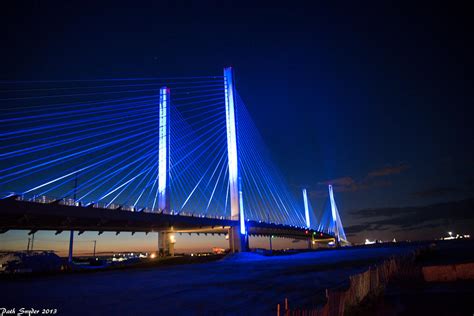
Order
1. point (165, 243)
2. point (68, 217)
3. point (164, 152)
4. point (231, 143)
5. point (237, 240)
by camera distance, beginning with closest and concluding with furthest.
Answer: point (68, 217) → point (164, 152) → point (231, 143) → point (237, 240) → point (165, 243)

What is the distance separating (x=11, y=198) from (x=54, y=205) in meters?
3.25

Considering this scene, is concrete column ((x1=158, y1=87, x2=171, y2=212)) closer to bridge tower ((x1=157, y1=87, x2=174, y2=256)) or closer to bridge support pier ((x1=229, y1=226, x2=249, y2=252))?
bridge tower ((x1=157, y1=87, x2=174, y2=256))

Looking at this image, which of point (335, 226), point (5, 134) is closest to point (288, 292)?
point (5, 134)

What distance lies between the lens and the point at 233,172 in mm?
41750

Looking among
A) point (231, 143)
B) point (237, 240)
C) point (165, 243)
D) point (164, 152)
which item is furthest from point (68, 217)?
point (165, 243)

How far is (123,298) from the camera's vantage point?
39.0 feet

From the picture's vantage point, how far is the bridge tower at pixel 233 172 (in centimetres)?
4178

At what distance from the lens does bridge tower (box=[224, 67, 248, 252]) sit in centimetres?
4178

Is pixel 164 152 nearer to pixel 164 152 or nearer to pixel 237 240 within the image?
pixel 164 152

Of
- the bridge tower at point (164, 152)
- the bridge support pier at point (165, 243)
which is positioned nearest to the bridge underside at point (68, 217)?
Result: the bridge tower at point (164, 152)

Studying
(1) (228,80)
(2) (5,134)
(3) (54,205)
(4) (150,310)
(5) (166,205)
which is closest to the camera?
(4) (150,310)

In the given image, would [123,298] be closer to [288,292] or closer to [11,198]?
[288,292]

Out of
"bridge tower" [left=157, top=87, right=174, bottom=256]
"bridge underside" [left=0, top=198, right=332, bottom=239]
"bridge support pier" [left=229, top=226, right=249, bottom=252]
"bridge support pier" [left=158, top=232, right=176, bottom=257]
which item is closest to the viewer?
"bridge underside" [left=0, top=198, right=332, bottom=239]

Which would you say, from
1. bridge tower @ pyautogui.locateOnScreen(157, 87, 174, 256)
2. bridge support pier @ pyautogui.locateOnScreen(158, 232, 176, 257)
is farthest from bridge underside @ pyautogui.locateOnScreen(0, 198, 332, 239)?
bridge support pier @ pyautogui.locateOnScreen(158, 232, 176, 257)
